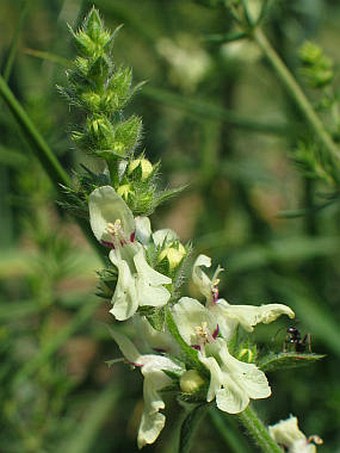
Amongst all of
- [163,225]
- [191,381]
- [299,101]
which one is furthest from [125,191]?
[163,225]

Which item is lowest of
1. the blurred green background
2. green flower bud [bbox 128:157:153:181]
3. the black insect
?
the blurred green background

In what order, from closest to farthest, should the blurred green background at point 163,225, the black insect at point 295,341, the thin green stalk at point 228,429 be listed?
the black insect at point 295,341, the thin green stalk at point 228,429, the blurred green background at point 163,225

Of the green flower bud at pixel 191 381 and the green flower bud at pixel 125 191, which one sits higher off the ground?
the green flower bud at pixel 125 191

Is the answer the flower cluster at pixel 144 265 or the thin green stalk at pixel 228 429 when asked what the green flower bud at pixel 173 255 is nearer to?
the flower cluster at pixel 144 265

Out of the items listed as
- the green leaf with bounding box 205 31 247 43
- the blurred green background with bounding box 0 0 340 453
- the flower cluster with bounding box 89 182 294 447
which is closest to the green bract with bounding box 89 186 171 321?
the flower cluster with bounding box 89 182 294 447

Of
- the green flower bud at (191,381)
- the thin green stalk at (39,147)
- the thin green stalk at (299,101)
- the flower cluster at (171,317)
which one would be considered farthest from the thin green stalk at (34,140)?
the thin green stalk at (299,101)

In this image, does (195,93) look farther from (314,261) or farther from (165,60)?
(314,261)

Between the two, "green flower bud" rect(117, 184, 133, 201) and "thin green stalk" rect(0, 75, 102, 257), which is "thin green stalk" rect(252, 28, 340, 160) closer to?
"thin green stalk" rect(0, 75, 102, 257)

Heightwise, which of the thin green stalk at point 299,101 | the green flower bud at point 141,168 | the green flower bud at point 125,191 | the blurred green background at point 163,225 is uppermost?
the green flower bud at point 141,168
